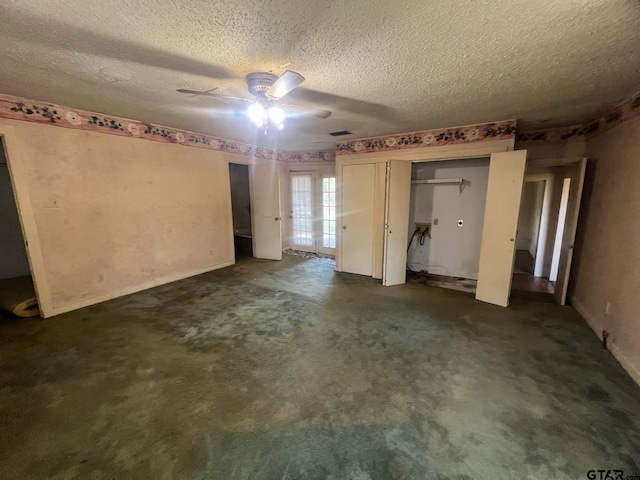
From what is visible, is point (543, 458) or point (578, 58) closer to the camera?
point (543, 458)

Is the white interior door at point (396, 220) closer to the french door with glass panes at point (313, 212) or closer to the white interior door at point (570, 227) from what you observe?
the french door with glass panes at point (313, 212)

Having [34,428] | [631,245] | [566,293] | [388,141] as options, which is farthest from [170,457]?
[566,293]

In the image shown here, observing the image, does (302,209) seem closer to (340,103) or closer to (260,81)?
(340,103)

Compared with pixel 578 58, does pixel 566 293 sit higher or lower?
lower

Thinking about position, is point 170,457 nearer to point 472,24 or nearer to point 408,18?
point 408,18

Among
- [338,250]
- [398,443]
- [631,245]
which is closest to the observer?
[398,443]

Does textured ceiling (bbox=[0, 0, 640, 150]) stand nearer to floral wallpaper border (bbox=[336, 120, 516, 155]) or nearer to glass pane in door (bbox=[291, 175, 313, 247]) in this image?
floral wallpaper border (bbox=[336, 120, 516, 155])

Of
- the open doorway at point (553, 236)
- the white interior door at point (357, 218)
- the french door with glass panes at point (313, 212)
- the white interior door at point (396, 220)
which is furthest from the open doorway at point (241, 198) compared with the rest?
the open doorway at point (553, 236)

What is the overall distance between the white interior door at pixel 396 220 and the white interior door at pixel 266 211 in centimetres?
232

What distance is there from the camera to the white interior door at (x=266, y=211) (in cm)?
536

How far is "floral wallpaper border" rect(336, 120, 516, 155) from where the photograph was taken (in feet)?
11.1

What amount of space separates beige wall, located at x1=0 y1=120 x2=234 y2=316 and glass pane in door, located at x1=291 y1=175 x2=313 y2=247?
1961 millimetres

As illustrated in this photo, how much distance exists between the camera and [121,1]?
1297 mm

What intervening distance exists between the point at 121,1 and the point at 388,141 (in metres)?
3.57
